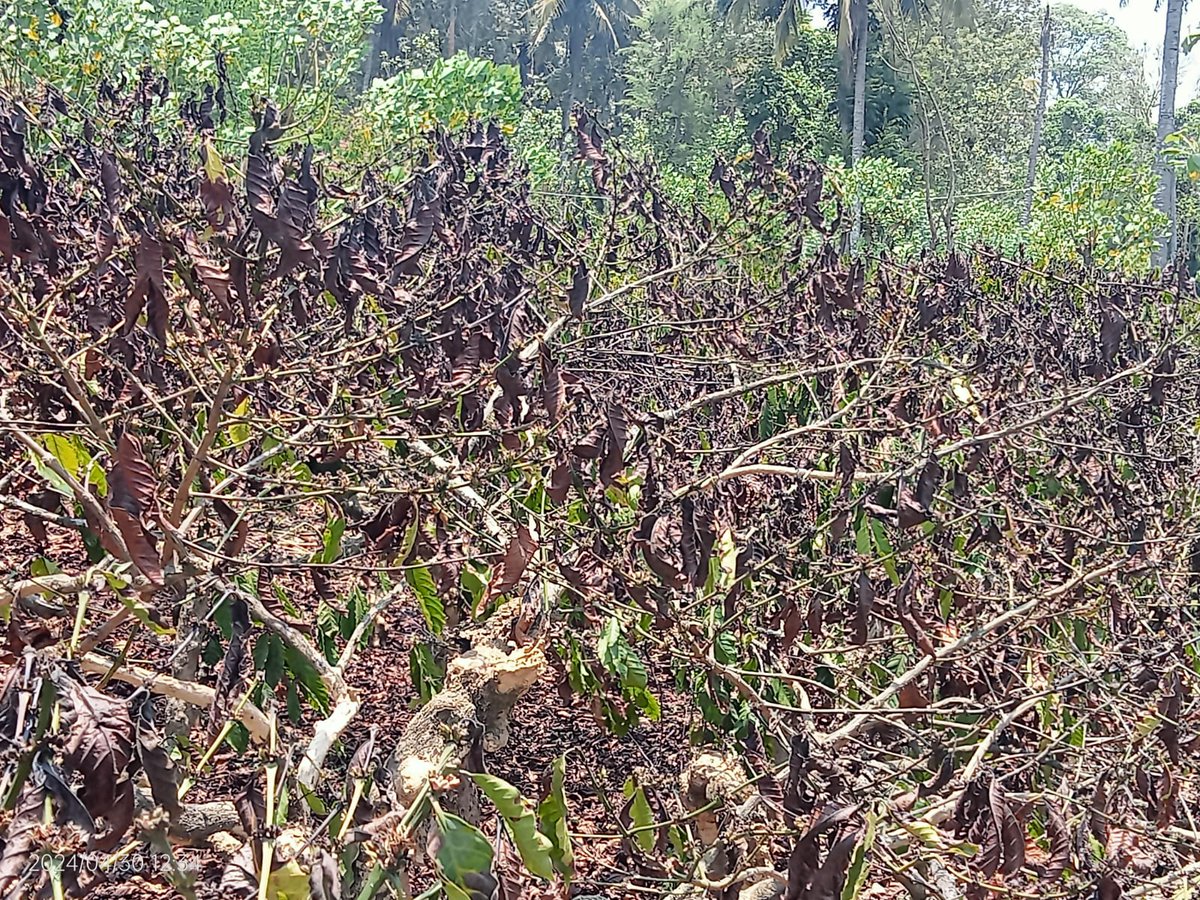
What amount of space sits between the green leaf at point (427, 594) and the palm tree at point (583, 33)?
31749 millimetres

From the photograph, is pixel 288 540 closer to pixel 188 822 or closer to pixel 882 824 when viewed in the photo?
pixel 188 822

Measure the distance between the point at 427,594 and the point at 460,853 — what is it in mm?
1186

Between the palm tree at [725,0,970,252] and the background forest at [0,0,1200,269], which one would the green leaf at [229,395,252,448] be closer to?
the background forest at [0,0,1200,269]

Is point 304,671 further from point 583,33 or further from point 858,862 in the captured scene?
point 583,33

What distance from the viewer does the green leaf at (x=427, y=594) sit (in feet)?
8.02

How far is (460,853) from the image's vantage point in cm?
132

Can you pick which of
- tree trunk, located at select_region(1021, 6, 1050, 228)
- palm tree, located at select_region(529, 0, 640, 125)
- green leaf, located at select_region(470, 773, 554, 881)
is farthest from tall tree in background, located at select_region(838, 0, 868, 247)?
green leaf, located at select_region(470, 773, 554, 881)

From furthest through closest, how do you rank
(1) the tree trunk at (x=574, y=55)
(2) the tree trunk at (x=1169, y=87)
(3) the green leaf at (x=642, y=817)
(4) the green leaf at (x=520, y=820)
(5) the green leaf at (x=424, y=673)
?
(1) the tree trunk at (x=574, y=55) → (2) the tree trunk at (x=1169, y=87) → (5) the green leaf at (x=424, y=673) → (3) the green leaf at (x=642, y=817) → (4) the green leaf at (x=520, y=820)

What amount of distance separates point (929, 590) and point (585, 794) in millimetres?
1389

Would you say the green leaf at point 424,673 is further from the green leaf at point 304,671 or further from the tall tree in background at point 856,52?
the tall tree in background at point 856,52

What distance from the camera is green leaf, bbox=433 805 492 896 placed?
51.6 inches

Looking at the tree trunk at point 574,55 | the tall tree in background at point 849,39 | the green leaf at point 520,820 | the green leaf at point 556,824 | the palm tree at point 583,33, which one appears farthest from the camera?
the tree trunk at point 574,55

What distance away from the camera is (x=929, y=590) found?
3363 millimetres
